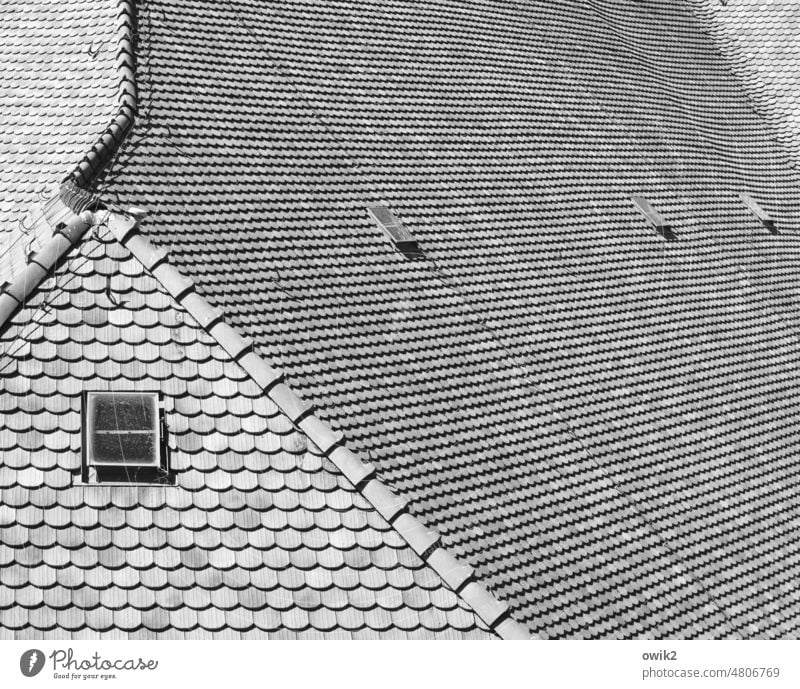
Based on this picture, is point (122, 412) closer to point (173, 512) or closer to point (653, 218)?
point (173, 512)

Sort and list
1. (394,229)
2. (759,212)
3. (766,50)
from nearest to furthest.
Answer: (394,229) < (759,212) < (766,50)

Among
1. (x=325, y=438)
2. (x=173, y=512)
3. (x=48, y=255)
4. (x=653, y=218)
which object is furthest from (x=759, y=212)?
(x=173, y=512)

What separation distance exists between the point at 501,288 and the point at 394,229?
54.8 inches

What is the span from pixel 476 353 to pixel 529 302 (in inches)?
56.8

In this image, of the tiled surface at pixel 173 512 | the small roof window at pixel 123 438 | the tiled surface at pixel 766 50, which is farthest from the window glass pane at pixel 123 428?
the tiled surface at pixel 766 50

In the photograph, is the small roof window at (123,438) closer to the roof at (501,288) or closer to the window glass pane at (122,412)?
the window glass pane at (122,412)

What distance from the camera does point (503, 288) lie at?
1345 centimetres

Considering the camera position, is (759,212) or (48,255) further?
(759,212)

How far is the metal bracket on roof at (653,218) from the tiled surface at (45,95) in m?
6.93

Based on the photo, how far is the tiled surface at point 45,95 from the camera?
11.5m

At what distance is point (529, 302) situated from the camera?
1359 centimetres

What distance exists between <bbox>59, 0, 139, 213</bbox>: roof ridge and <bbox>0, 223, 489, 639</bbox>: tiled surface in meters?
0.51

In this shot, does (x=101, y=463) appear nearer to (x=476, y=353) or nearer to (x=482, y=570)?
(x=482, y=570)

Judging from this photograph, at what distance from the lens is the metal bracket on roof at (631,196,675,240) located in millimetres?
16328
